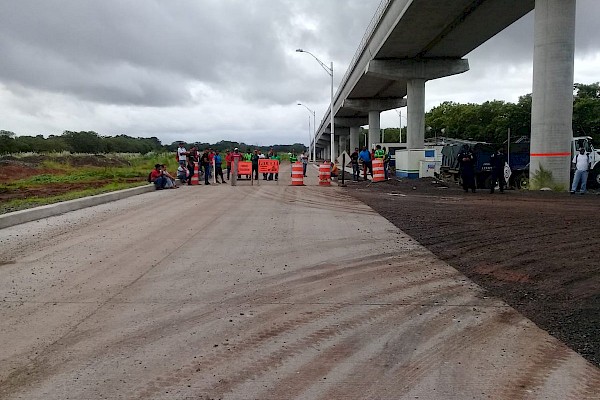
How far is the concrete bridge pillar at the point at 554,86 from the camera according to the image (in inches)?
814

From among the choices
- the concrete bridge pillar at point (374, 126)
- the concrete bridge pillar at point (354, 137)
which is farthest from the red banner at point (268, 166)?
Result: the concrete bridge pillar at point (354, 137)

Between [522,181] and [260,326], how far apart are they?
2173 cm

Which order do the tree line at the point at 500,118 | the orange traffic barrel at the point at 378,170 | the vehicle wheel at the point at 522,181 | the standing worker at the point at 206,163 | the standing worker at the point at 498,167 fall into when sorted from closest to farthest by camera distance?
1. the standing worker at the point at 498,167
2. the vehicle wheel at the point at 522,181
3. the standing worker at the point at 206,163
4. the orange traffic barrel at the point at 378,170
5. the tree line at the point at 500,118

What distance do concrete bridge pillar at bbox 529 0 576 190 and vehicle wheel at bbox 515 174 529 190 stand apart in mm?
2411

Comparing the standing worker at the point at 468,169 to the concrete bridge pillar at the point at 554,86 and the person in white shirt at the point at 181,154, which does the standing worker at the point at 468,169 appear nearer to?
the concrete bridge pillar at the point at 554,86

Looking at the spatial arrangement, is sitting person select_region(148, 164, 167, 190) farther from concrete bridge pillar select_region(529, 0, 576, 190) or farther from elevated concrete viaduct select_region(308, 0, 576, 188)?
concrete bridge pillar select_region(529, 0, 576, 190)

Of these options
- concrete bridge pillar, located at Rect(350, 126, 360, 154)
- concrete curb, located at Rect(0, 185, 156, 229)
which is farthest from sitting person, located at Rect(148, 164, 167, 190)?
concrete bridge pillar, located at Rect(350, 126, 360, 154)

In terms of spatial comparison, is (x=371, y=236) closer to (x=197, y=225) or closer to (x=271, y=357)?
(x=197, y=225)

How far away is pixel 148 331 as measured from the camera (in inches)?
216

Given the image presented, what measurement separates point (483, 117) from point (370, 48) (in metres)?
53.9

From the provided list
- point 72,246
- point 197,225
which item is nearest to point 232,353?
point 72,246

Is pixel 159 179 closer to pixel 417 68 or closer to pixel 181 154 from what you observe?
pixel 181 154

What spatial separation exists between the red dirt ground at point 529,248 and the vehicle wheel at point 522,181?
6.02 metres

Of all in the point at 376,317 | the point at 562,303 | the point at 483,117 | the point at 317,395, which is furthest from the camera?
the point at 483,117
